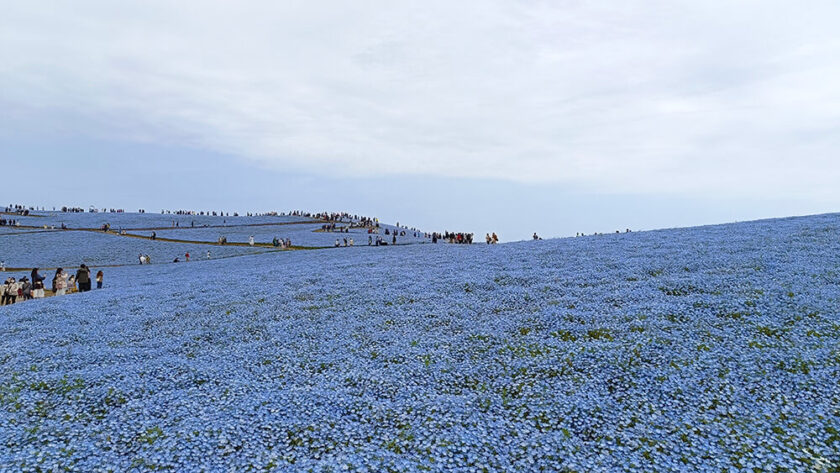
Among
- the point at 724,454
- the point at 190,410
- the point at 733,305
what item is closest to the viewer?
the point at 724,454

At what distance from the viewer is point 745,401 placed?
9.16 meters

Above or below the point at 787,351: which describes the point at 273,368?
below

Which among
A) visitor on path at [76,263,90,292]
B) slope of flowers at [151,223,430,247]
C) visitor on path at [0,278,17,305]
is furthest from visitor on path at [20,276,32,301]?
slope of flowers at [151,223,430,247]

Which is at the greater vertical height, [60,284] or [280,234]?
[280,234]

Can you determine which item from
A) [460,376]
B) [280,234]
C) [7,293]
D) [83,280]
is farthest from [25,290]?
[280,234]

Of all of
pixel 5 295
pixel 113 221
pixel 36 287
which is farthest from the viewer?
pixel 113 221

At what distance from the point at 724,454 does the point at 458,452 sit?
4.29m

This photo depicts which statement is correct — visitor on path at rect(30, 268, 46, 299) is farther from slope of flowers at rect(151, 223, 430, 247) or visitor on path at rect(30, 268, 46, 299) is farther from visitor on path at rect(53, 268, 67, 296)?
slope of flowers at rect(151, 223, 430, 247)

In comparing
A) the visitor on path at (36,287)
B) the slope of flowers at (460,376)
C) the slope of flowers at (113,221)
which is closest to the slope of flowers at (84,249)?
the slope of flowers at (113,221)

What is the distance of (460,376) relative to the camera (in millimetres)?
11242

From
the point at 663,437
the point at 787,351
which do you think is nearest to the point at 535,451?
the point at 663,437

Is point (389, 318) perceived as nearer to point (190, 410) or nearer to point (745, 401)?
point (190, 410)

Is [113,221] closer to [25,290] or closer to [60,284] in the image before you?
[25,290]

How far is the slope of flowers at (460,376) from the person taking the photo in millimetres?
8242
